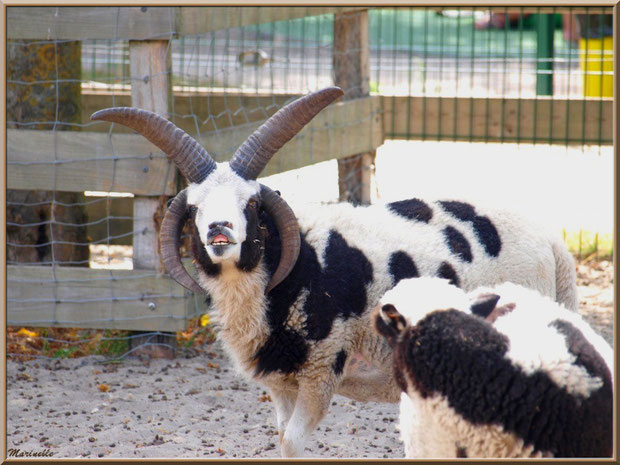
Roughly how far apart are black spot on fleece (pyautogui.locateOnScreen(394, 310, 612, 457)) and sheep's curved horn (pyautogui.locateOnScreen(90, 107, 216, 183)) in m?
1.71

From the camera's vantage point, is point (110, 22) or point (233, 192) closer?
point (233, 192)

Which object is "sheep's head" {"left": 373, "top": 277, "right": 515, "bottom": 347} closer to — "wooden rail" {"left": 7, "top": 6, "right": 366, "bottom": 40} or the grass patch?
"wooden rail" {"left": 7, "top": 6, "right": 366, "bottom": 40}

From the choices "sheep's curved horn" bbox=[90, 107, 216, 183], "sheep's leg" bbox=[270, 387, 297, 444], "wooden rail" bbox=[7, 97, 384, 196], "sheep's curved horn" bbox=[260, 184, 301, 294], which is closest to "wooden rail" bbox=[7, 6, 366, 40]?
"wooden rail" bbox=[7, 97, 384, 196]

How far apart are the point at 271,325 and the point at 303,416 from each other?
0.47m

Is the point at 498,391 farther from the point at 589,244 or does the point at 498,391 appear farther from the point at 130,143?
the point at 589,244

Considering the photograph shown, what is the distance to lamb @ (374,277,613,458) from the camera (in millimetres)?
2793

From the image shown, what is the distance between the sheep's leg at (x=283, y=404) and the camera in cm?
437

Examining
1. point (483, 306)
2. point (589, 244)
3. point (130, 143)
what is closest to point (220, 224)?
point (483, 306)

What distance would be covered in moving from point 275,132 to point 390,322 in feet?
5.16

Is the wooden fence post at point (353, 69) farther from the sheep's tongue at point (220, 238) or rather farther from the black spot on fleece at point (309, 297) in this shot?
the sheep's tongue at point (220, 238)

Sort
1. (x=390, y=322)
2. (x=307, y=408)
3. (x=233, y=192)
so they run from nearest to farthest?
(x=390, y=322)
(x=233, y=192)
(x=307, y=408)

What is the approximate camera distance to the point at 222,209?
3934 millimetres

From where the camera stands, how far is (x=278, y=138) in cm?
429

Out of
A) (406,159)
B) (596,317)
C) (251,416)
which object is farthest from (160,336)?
(406,159)
